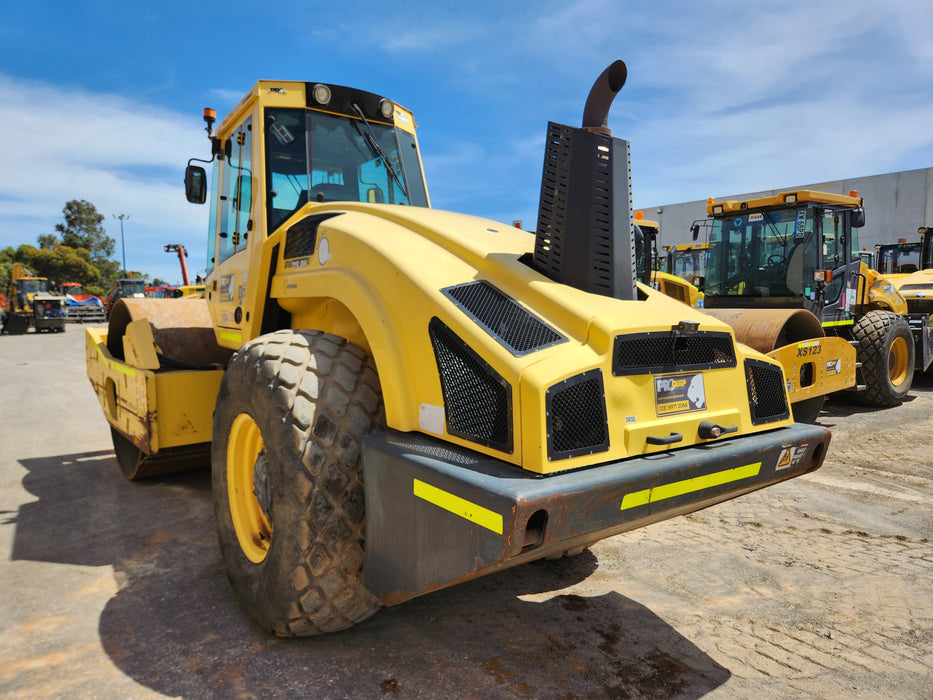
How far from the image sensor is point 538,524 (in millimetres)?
2006

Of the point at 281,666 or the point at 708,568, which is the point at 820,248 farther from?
the point at 281,666

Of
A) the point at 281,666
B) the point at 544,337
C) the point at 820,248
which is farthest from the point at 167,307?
the point at 820,248

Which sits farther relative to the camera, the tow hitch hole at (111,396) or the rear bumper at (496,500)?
the tow hitch hole at (111,396)

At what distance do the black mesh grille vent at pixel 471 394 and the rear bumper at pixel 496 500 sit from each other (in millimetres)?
81

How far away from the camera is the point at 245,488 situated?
316 cm

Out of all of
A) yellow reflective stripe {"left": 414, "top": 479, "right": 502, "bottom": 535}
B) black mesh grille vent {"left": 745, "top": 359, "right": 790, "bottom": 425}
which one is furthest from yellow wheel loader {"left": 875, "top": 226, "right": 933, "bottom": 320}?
yellow reflective stripe {"left": 414, "top": 479, "right": 502, "bottom": 535}

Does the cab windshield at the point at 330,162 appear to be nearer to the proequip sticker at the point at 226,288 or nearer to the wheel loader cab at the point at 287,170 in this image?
the wheel loader cab at the point at 287,170

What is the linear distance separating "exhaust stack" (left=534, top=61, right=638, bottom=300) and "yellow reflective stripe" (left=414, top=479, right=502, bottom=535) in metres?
1.03

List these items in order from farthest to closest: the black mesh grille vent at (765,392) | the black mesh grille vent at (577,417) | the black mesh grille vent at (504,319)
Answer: the black mesh grille vent at (765,392) < the black mesh grille vent at (504,319) < the black mesh grille vent at (577,417)

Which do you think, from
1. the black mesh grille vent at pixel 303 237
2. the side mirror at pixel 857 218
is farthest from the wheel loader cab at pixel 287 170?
the side mirror at pixel 857 218

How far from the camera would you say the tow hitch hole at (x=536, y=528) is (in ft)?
6.51

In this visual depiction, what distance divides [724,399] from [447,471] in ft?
4.16

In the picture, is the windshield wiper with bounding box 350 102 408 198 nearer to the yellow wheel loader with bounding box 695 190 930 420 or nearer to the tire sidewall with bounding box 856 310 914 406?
the yellow wheel loader with bounding box 695 190 930 420

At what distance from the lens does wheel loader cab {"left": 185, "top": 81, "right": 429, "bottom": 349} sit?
3.93m
